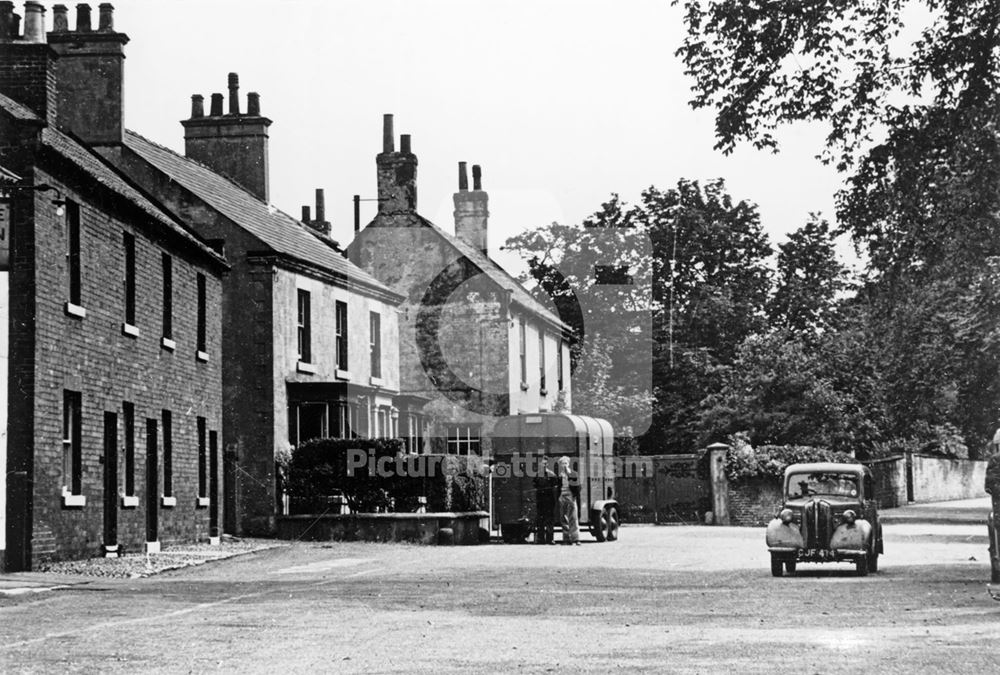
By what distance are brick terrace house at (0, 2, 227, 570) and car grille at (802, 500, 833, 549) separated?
34.2 ft

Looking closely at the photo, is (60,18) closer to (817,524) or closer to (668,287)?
(817,524)

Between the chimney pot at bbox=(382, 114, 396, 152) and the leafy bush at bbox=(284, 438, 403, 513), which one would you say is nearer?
the leafy bush at bbox=(284, 438, 403, 513)

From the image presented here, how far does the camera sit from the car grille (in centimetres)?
2014

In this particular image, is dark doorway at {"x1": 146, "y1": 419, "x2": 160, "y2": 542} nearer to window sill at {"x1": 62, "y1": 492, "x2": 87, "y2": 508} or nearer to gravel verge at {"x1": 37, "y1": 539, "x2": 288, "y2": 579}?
gravel verge at {"x1": 37, "y1": 539, "x2": 288, "y2": 579}

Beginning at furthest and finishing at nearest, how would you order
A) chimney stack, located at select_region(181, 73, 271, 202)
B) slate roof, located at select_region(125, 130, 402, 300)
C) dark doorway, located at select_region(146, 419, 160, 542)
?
chimney stack, located at select_region(181, 73, 271, 202) < slate roof, located at select_region(125, 130, 402, 300) < dark doorway, located at select_region(146, 419, 160, 542)

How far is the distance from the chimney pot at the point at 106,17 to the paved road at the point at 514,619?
466 inches

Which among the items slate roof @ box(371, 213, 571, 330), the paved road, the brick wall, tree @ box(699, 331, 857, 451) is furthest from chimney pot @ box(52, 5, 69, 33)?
tree @ box(699, 331, 857, 451)

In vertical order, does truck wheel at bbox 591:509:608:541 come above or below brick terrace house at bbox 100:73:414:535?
below

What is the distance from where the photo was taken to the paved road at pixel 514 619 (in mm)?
10453

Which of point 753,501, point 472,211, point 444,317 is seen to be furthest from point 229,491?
point 472,211

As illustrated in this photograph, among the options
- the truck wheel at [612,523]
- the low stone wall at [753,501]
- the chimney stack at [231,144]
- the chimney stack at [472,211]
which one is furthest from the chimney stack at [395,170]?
the truck wheel at [612,523]

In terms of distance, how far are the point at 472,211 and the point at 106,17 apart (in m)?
25.7

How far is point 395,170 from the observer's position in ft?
155

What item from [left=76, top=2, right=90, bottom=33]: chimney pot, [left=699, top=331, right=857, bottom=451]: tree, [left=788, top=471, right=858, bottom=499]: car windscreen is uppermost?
[left=76, top=2, right=90, bottom=33]: chimney pot
